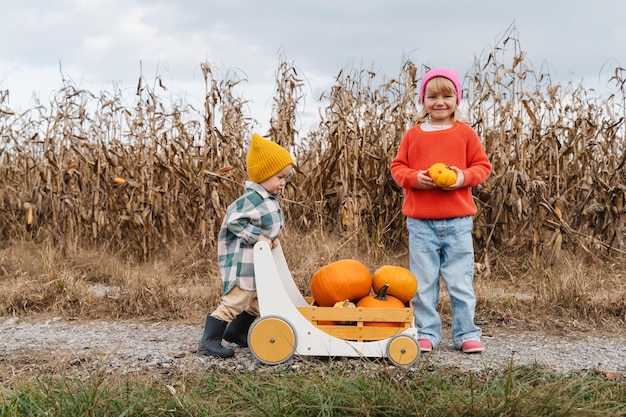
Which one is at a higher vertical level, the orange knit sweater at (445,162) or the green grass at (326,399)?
the orange knit sweater at (445,162)

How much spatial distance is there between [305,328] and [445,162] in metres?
1.26

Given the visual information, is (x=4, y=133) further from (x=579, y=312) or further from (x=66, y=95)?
(x=579, y=312)

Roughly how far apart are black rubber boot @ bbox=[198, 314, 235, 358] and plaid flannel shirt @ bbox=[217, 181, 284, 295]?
19 cm

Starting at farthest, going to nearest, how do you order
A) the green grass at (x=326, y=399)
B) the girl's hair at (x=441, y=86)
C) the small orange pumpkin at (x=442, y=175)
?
the girl's hair at (x=441, y=86)
the small orange pumpkin at (x=442, y=175)
the green grass at (x=326, y=399)

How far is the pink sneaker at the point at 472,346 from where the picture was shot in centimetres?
390

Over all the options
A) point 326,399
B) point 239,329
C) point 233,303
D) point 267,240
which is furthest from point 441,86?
point 326,399

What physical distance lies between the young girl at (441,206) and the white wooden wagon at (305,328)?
46cm

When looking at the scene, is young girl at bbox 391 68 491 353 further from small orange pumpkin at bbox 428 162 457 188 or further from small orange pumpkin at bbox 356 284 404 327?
small orange pumpkin at bbox 356 284 404 327

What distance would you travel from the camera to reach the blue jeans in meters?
3.90

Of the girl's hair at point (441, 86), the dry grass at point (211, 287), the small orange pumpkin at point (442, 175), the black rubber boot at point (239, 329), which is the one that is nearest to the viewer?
the small orange pumpkin at point (442, 175)

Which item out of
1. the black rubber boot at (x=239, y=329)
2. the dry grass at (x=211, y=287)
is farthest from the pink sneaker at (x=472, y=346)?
the black rubber boot at (x=239, y=329)

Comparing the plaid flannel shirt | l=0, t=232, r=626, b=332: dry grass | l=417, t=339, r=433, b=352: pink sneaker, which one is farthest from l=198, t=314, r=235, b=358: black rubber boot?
l=0, t=232, r=626, b=332: dry grass

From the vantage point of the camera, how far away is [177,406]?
2578 mm

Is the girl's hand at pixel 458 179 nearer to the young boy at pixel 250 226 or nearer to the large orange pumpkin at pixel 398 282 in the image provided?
the large orange pumpkin at pixel 398 282
